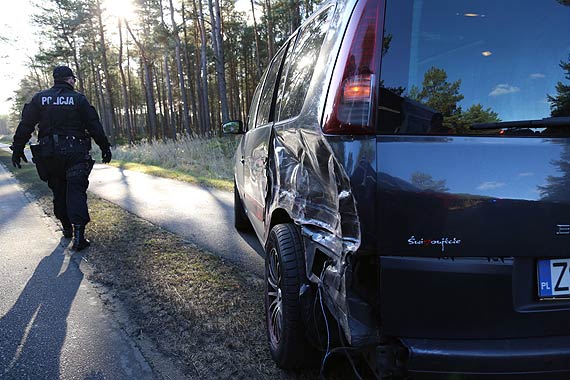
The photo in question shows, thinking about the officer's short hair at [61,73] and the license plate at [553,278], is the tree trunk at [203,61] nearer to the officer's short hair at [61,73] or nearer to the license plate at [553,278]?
the officer's short hair at [61,73]

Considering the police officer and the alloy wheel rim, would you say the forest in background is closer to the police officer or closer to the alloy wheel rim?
the police officer

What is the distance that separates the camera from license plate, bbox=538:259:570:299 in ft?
4.85

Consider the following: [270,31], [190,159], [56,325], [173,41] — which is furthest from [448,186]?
[173,41]

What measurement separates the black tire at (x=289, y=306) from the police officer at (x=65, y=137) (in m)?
3.39

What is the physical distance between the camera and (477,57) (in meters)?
1.64

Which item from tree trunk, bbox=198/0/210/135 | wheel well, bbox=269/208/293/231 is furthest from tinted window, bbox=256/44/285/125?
tree trunk, bbox=198/0/210/135

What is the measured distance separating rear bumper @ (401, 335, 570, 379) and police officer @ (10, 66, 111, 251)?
441 cm

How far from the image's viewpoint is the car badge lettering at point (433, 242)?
145 cm

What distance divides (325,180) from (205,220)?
4.50 m

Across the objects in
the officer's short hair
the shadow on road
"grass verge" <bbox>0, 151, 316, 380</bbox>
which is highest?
the officer's short hair

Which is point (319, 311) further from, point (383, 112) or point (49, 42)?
point (49, 42)

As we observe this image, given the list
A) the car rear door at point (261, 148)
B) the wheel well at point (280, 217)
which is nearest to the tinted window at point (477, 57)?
the wheel well at point (280, 217)

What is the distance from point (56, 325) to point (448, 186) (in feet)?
9.67

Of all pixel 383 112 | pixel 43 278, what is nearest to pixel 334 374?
pixel 383 112
